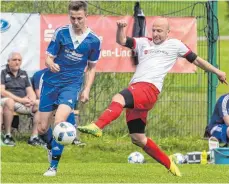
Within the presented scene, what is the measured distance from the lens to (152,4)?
1950cm

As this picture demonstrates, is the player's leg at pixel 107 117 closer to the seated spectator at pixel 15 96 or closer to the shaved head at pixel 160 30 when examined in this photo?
the shaved head at pixel 160 30

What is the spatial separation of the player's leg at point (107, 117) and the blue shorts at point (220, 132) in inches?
234

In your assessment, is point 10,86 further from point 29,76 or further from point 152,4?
point 152,4

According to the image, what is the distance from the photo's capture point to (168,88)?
19.4 meters

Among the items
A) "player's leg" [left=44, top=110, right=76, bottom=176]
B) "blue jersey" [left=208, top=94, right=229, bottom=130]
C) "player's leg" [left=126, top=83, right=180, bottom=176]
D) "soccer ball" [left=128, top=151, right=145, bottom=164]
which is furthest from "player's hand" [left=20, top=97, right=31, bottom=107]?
"player's leg" [left=126, top=83, right=180, bottom=176]

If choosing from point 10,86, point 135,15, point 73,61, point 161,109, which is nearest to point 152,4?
point 135,15

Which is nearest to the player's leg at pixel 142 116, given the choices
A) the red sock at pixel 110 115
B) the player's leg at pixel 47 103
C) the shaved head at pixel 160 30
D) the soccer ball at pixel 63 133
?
the red sock at pixel 110 115

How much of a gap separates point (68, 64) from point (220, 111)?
18.3ft

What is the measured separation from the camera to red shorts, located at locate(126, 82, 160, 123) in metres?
11.6

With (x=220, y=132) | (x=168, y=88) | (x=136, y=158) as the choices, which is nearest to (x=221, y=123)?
(x=220, y=132)

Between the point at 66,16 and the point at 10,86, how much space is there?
2.03 m

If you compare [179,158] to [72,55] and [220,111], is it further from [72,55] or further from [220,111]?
[72,55]

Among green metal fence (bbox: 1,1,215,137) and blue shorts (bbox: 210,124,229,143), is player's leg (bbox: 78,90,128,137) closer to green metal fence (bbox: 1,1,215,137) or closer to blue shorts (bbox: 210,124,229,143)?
blue shorts (bbox: 210,124,229,143)

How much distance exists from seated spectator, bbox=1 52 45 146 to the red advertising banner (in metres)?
0.95
